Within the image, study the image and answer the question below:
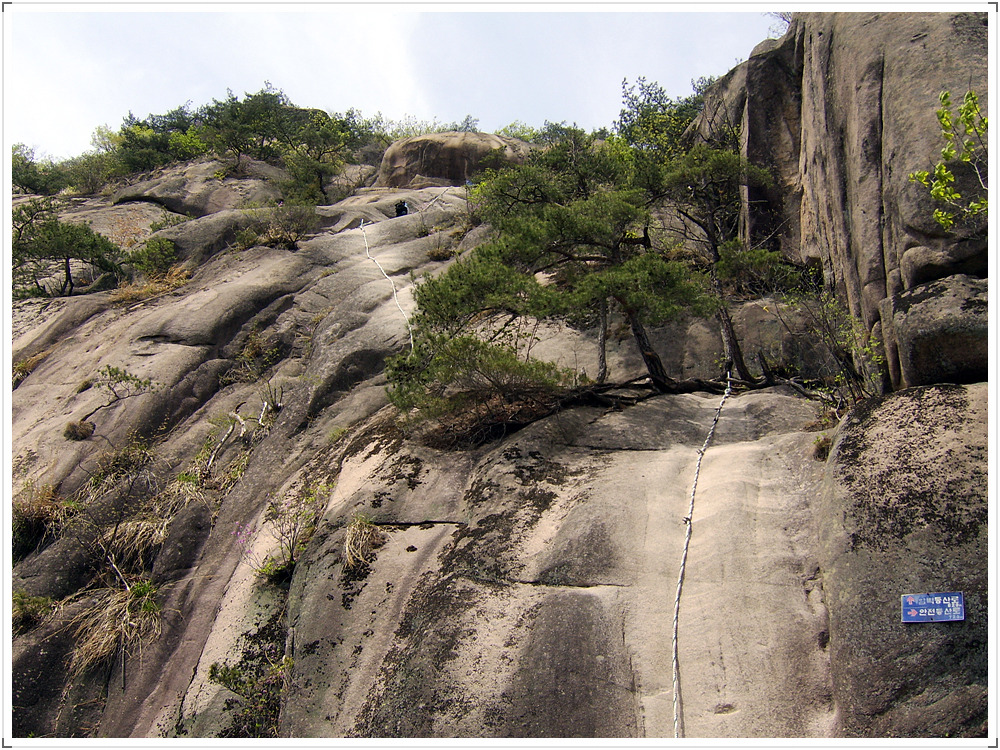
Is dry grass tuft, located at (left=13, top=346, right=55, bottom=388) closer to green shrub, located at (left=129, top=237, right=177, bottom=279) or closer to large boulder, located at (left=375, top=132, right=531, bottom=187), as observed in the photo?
green shrub, located at (left=129, top=237, right=177, bottom=279)

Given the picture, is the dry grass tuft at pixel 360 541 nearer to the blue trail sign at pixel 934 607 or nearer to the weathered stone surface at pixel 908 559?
the weathered stone surface at pixel 908 559

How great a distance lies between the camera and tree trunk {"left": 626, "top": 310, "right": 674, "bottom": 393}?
30.2ft

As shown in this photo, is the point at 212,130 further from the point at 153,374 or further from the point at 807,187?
the point at 807,187

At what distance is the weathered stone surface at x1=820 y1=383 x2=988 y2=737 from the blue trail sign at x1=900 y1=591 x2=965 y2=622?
52mm

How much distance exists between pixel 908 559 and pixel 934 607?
40cm

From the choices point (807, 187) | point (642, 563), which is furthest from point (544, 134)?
point (642, 563)

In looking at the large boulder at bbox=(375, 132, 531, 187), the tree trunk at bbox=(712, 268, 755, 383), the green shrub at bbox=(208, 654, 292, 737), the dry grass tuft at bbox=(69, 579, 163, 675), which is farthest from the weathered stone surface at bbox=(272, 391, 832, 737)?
the large boulder at bbox=(375, 132, 531, 187)

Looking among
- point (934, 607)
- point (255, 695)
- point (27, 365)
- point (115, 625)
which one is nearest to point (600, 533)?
point (934, 607)

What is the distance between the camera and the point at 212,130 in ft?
84.1

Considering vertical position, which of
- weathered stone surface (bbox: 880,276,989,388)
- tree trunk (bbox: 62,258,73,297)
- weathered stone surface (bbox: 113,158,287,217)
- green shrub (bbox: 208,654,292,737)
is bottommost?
green shrub (bbox: 208,654,292,737)

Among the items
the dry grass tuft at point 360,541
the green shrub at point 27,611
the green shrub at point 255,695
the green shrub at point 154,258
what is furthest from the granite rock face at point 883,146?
the green shrub at point 154,258

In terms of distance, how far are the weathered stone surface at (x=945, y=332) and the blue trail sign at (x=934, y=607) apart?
2.19 metres

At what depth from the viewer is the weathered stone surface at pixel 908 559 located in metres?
4.04

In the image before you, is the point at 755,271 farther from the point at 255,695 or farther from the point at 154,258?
the point at 154,258
